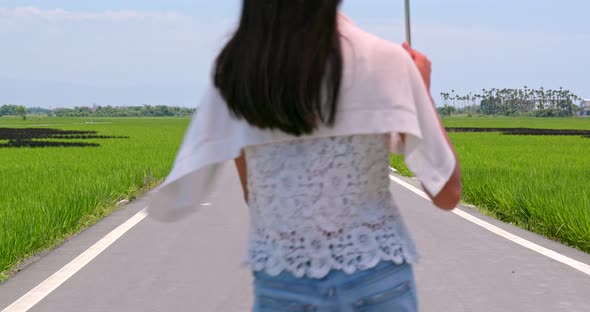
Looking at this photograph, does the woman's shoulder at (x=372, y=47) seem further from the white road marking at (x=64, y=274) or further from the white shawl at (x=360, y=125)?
the white road marking at (x=64, y=274)

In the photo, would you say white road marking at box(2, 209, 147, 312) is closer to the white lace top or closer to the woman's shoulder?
the white lace top

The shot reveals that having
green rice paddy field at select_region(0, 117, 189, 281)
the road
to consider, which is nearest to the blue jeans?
the road

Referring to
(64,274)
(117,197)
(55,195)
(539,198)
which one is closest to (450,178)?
(64,274)

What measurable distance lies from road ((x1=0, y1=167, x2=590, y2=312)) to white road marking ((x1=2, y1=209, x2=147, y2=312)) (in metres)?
0.06

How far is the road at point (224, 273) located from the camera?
6.53 meters

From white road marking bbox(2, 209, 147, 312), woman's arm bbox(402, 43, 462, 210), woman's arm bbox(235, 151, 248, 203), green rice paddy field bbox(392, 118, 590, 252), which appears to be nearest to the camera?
woman's arm bbox(402, 43, 462, 210)

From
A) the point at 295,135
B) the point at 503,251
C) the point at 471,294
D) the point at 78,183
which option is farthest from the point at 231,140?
the point at 78,183

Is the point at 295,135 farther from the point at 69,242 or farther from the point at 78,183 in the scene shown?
the point at 78,183

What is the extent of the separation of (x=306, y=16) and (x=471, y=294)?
498 cm

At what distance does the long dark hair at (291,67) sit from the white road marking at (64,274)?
4.85 metres

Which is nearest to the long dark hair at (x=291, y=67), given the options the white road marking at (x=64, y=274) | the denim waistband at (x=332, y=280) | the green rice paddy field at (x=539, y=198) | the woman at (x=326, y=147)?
the woman at (x=326, y=147)

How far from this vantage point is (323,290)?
203cm

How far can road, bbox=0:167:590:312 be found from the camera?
6527mm

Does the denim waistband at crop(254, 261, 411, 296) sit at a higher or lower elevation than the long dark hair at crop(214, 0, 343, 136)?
lower
